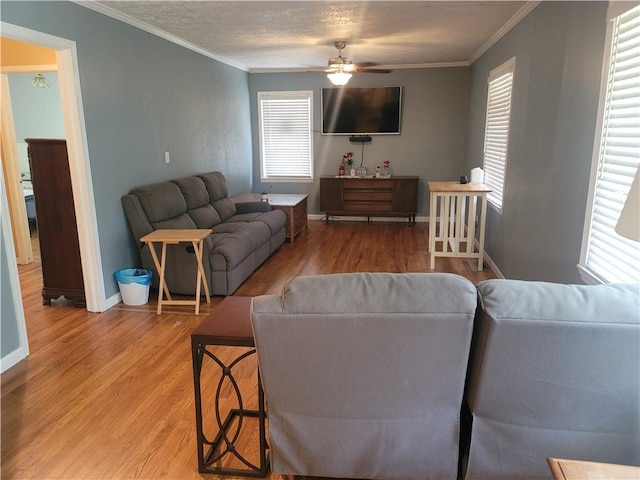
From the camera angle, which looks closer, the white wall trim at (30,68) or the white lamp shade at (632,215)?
the white lamp shade at (632,215)

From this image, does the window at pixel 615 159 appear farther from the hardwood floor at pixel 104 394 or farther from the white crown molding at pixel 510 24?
the hardwood floor at pixel 104 394

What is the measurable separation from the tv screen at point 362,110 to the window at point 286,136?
39 centimetres

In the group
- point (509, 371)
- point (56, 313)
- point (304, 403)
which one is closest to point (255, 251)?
point (56, 313)

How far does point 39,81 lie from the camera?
666cm

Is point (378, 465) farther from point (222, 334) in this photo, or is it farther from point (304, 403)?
point (222, 334)

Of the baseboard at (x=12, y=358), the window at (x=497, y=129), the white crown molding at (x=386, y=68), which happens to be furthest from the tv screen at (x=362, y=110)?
the baseboard at (x=12, y=358)

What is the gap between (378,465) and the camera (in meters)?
1.65

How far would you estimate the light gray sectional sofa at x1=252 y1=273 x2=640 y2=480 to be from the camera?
54.1 inches

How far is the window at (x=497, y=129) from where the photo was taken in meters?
4.49

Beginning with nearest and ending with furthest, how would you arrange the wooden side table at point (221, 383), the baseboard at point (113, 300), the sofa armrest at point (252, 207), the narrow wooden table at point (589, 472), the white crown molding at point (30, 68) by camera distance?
1. the narrow wooden table at point (589, 472)
2. the wooden side table at point (221, 383)
3. the baseboard at point (113, 300)
4. the white crown molding at point (30, 68)
5. the sofa armrest at point (252, 207)

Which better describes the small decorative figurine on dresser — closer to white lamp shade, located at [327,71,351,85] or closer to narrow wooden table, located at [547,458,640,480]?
white lamp shade, located at [327,71,351,85]

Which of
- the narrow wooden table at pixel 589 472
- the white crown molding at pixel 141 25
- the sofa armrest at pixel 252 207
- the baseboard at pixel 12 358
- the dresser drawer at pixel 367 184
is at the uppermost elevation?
the white crown molding at pixel 141 25

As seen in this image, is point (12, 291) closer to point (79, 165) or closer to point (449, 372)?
point (79, 165)

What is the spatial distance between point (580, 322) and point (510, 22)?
12.6 feet
